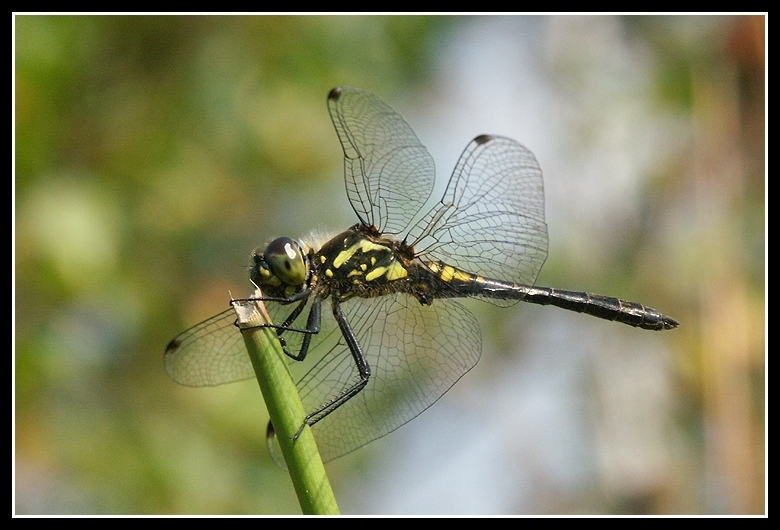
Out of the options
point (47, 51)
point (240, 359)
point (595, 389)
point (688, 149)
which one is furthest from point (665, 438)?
point (47, 51)

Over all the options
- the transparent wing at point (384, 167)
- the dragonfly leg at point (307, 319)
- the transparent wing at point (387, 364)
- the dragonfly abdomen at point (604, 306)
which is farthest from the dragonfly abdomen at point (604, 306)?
the dragonfly leg at point (307, 319)

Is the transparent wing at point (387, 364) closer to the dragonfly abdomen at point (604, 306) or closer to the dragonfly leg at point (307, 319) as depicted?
the dragonfly leg at point (307, 319)

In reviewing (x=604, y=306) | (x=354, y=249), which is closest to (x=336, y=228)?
(x=354, y=249)

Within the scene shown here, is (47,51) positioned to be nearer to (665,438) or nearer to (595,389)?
(595,389)

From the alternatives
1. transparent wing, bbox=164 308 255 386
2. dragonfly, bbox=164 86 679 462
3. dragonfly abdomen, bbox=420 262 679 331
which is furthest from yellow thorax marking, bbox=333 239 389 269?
dragonfly abdomen, bbox=420 262 679 331

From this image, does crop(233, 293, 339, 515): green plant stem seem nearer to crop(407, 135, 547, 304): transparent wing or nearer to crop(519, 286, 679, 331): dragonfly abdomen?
crop(407, 135, 547, 304): transparent wing
